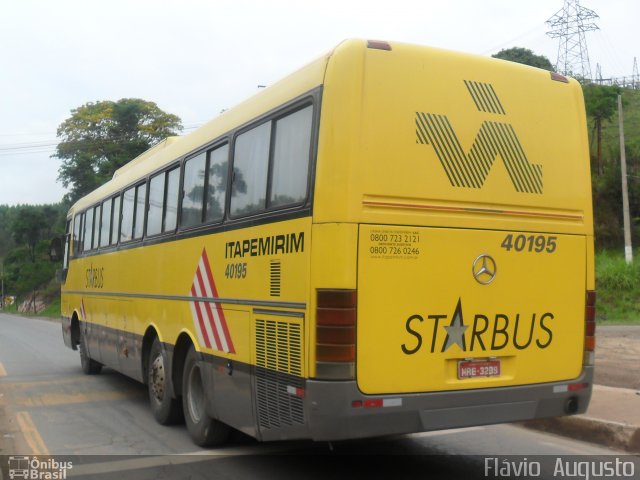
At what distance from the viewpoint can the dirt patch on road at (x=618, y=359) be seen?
10555 millimetres

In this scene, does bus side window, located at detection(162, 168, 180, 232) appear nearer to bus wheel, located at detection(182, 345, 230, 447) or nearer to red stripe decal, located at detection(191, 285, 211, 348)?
red stripe decal, located at detection(191, 285, 211, 348)

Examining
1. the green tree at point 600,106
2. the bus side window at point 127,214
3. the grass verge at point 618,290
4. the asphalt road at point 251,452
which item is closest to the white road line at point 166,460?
the asphalt road at point 251,452

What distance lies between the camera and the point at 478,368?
18.9 feet

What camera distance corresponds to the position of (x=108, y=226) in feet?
38.9

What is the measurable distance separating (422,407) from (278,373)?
3.78 feet

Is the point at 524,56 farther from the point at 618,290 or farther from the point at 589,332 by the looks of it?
the point at 589,332

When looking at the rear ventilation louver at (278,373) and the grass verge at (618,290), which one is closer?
the rear ventilation louver at (278,373)

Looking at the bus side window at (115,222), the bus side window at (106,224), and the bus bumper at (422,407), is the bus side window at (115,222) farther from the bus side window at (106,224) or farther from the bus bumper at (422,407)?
the bus bumper at (422,407)

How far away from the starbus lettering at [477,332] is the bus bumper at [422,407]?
1.13 feet

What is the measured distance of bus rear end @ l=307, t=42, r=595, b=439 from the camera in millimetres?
5297

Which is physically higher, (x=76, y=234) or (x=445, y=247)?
(x=76, y=234)

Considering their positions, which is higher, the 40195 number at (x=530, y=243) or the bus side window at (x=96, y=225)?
the bus side window at (x=96, y=225)

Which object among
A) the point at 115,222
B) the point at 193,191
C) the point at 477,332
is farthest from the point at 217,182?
the point at 115,222

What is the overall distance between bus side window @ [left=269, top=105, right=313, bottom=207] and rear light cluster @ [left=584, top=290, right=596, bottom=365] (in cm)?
274
